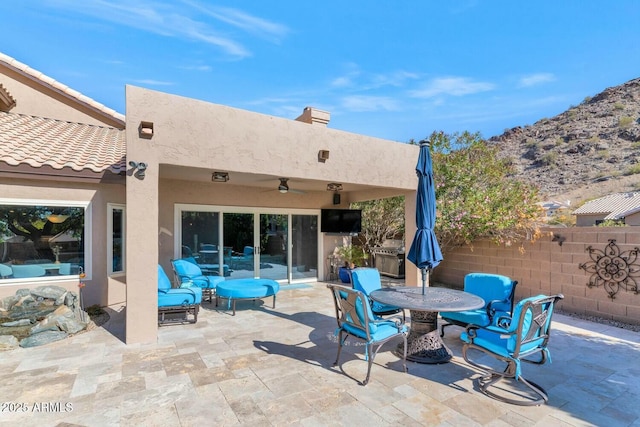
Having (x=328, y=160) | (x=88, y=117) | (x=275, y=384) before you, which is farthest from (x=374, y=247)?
(x=88, y=117)

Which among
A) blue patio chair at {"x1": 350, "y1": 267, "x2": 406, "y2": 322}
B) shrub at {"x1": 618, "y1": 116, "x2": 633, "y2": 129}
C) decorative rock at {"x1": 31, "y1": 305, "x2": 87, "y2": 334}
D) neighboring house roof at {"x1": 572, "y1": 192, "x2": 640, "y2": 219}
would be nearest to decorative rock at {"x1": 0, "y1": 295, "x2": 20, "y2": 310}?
Answer: decorative rock at {"x1": 31, "y1": 305, "x2": 87, "y2": 334}

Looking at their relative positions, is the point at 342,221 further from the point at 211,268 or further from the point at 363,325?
the point at 363,325

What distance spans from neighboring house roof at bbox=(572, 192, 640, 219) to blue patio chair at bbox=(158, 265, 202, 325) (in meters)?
29.2

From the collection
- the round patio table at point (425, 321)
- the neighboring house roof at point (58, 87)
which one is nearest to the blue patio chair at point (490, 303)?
the round patio table at point (425, 321)

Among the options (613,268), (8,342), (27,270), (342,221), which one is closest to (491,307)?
(613,268)

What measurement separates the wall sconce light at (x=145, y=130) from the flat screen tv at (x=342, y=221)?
760cm

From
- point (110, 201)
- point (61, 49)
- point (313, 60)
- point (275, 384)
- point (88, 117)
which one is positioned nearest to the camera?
point (275, 384)

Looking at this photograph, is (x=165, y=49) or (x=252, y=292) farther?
(x=165, y=49)

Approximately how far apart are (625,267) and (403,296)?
5.62 meters

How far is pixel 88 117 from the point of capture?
1298cm

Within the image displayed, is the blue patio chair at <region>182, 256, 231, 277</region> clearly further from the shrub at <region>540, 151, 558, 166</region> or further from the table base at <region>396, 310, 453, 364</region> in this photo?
the shrub at <region>540, 151, 558, 166</region>

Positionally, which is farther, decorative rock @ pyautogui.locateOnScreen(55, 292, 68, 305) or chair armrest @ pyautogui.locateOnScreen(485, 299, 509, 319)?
decorative rock @ pyautogui.locateOnScreen(55, 292, 68, 305)

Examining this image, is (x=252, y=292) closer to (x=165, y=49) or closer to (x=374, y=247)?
(x=374, y=247)

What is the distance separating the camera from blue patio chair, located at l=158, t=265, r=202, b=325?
6.90 meters
